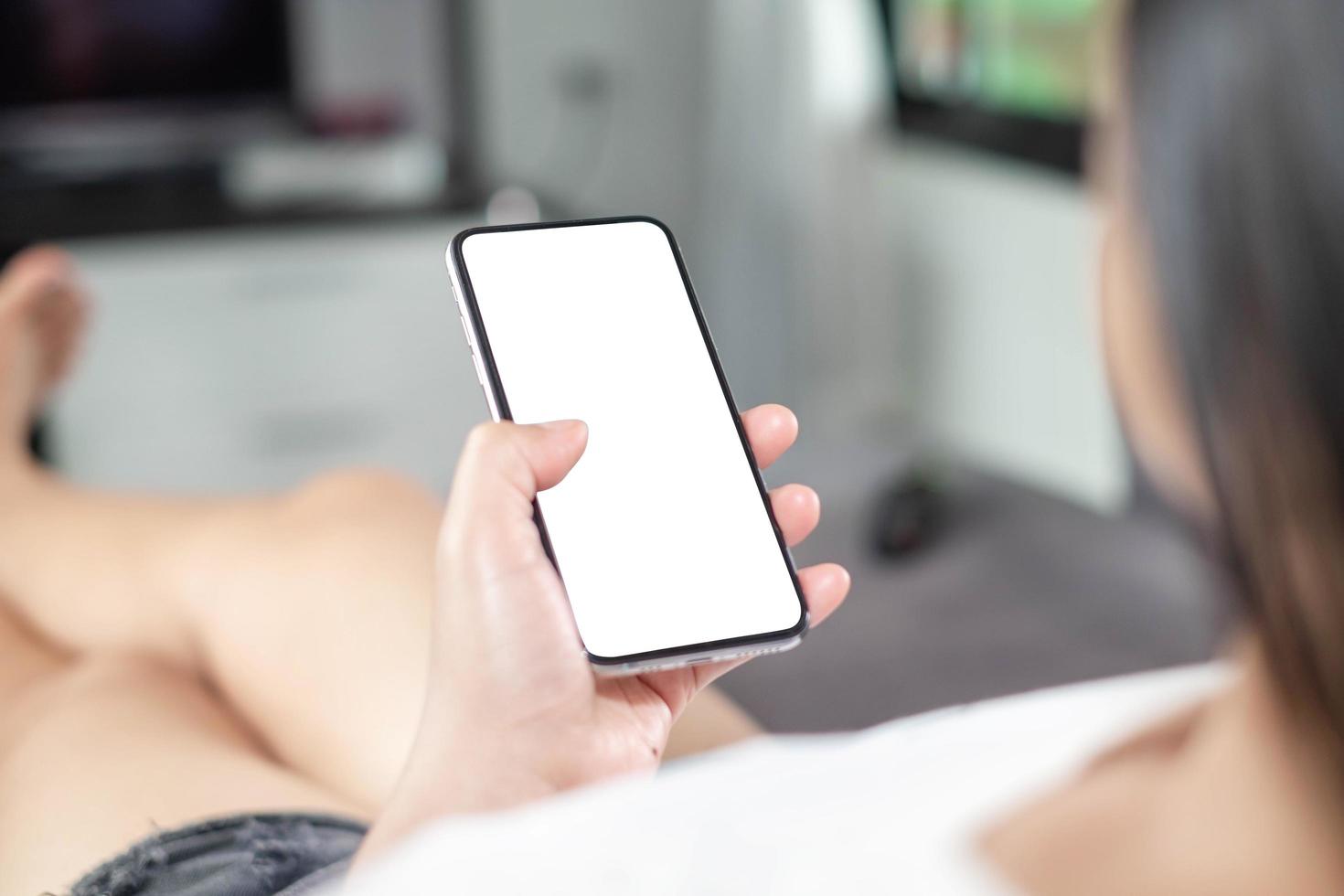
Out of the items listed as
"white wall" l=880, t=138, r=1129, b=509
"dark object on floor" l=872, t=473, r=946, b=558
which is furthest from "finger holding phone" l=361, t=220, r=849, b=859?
"white wall" l=880, t=138, r=1129, b=509

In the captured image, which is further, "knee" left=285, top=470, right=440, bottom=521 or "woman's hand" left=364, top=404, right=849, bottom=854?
"knee" left=285, top=470, right=440, bottom=521

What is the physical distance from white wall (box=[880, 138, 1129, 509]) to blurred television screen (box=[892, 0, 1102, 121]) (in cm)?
12

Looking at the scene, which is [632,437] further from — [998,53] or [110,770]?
[998,53]

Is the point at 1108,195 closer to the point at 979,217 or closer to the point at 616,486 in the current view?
the point at 616,486

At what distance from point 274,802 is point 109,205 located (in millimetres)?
1757

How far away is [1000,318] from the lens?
7.54ft

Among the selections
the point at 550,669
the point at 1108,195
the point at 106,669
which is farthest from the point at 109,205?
the point at 1108,195

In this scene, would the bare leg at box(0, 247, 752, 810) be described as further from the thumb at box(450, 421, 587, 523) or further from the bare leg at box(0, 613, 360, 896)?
the thumb at box(450, 421, 587, 523)

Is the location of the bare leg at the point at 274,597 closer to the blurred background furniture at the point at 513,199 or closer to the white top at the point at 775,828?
the white top at the point at 775,828

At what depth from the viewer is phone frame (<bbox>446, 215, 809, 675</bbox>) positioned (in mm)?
583

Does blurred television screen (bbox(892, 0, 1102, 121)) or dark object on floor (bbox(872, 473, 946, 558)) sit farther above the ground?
blurred television screen (bbox(892, 0, 1102, 121))

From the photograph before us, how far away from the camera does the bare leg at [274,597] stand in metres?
0.77

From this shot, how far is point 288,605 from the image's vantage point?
0.84 metres

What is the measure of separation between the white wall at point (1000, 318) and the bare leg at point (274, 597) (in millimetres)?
1309
